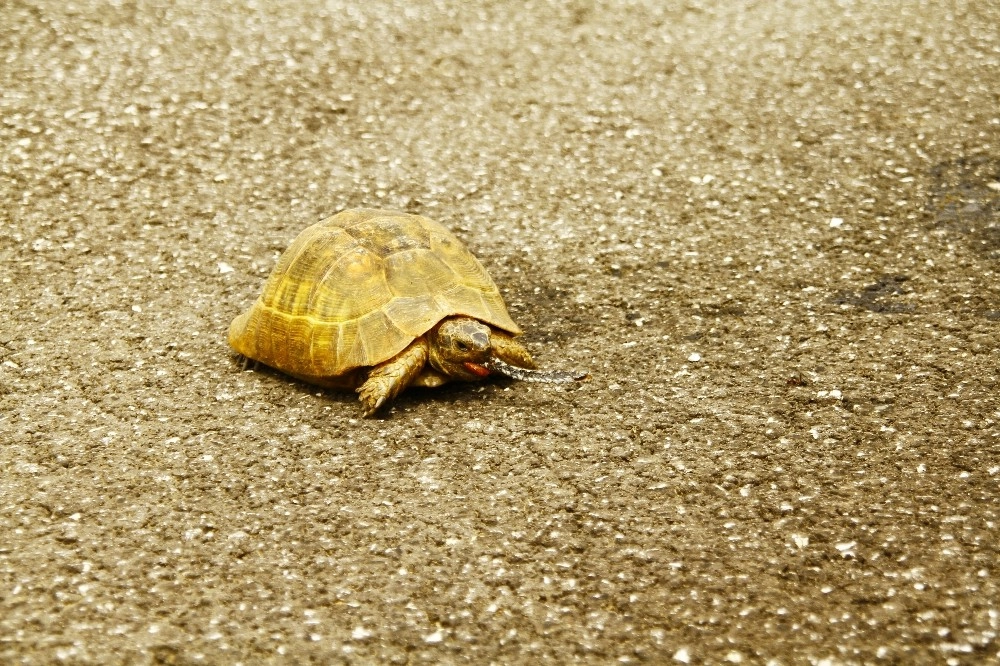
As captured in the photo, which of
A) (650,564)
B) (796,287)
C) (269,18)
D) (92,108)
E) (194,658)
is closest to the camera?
(194,658)

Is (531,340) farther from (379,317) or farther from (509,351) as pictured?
(379,317)

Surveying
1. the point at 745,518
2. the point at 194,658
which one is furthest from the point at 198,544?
the point at 745,518

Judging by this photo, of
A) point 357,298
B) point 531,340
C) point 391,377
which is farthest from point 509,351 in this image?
point 357,298

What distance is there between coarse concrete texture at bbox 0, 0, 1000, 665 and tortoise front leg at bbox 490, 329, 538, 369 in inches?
7.2

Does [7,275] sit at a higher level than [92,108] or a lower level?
lower

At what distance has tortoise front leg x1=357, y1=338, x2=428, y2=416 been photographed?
4207 millimetres

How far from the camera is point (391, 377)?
422 centimetres

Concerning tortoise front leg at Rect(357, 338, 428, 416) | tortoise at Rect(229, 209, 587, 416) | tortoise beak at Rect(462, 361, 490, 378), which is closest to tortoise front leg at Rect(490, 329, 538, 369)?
tortoise at Rect(229, 209, 587, 416)

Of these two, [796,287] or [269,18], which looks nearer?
[796,287]

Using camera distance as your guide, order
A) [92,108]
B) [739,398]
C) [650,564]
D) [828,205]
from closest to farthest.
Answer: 1. [650,564]
2. [739,398]
3. [828,205]
4. [92,108]

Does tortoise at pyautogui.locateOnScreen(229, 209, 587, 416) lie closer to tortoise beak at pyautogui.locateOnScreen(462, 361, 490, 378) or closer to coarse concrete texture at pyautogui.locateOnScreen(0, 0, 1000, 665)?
tortoise beak at pyautogui.locateOnScreen(462, 361, 490, 378)

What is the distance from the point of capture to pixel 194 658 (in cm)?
320

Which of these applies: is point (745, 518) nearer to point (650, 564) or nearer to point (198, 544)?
point (650, 564)

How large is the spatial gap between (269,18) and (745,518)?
6.00 m
